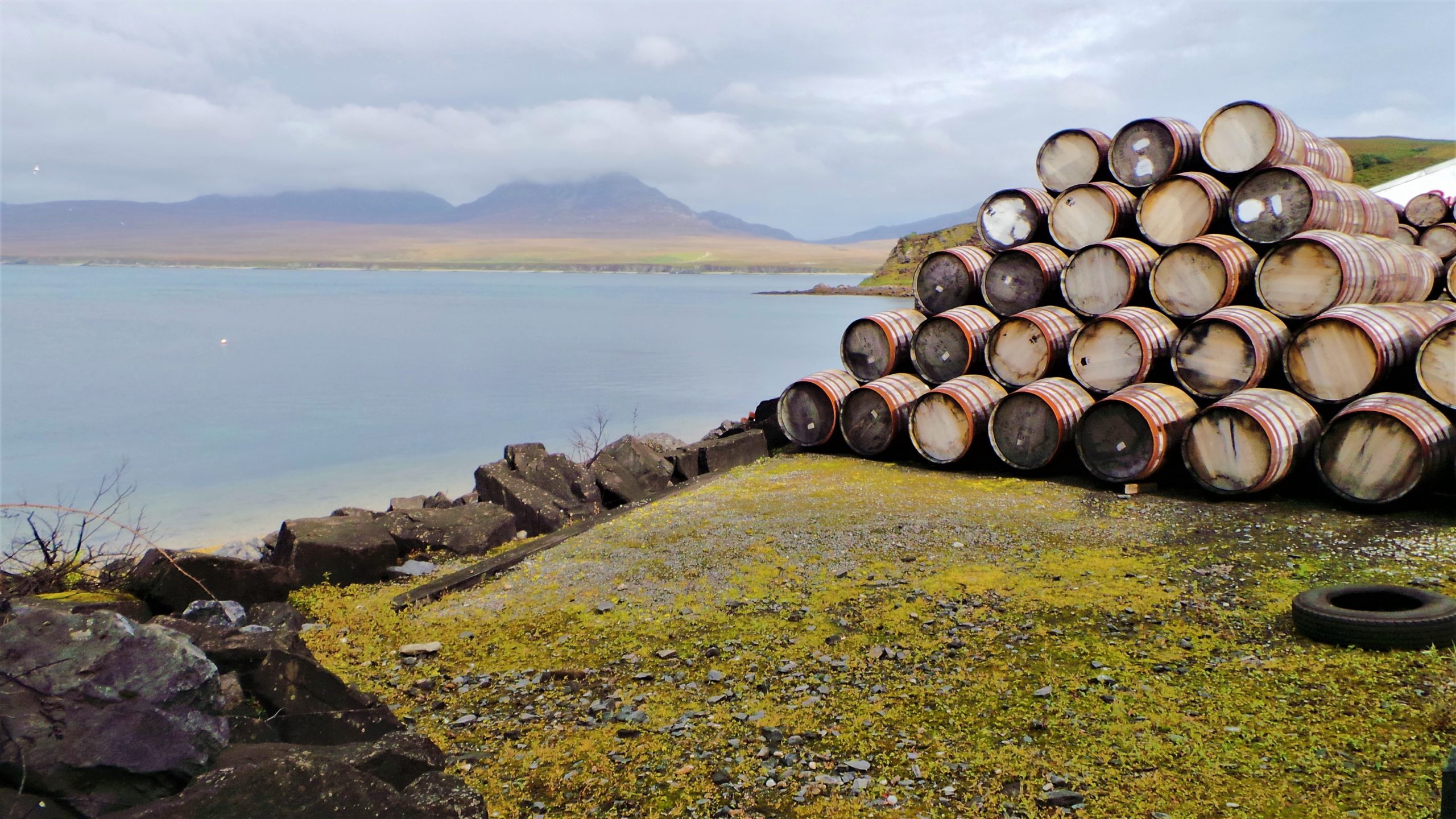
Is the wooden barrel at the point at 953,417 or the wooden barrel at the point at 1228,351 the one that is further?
the wooden barrel at the point at 953,417

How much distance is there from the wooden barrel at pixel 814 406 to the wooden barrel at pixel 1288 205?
436 cm

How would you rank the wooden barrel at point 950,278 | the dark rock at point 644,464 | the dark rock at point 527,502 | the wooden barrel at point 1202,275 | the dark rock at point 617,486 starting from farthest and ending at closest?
the wooden barrel at point 950,278
the dark rock at point 644,464
the dark rock at point 617,486
the wooden barrel at point 1202,275
the dark rock at point 527,502

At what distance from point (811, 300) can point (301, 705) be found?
74.3m

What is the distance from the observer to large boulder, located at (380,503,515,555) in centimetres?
758

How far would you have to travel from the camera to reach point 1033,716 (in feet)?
13.8

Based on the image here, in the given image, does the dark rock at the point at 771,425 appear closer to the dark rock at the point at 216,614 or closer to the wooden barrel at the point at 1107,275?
the wooden barrel at the point at 1107,275

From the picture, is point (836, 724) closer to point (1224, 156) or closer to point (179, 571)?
point (179, 571)

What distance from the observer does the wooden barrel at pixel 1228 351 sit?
8.27 meters

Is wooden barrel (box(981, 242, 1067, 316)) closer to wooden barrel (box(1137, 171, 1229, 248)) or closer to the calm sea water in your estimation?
wooden barrel (box(1137, 171, 1229, 248))

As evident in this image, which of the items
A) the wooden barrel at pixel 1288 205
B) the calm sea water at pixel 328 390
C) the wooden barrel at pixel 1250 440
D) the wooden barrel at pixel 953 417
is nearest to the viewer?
the wooden barrel at pixel 1250 440

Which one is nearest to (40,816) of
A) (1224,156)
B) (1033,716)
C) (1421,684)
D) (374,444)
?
(1033,716)

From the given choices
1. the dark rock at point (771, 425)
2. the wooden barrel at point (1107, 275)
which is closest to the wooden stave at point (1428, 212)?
the wooden barrel at point (1107, 275)

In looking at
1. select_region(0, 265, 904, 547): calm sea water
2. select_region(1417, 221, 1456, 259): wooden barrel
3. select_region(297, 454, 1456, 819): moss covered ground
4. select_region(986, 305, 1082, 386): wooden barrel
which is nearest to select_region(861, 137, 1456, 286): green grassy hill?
select_region(0, 265, 904, 547): calm sea water

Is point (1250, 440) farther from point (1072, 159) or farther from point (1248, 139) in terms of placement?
point (1072, 159)
